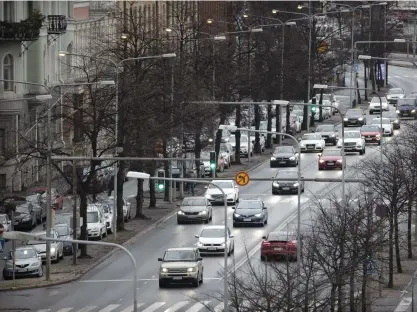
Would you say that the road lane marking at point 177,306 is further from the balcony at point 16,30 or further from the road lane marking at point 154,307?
the balcony at point 16,30

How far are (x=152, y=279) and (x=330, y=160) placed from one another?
108ft

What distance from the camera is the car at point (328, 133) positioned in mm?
119438

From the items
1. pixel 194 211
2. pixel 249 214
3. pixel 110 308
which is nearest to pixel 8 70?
pixel 194 211

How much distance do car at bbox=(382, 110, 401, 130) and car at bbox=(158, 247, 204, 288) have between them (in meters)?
52.3

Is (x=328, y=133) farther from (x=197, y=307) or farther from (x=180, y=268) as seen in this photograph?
(x=197, y=307)

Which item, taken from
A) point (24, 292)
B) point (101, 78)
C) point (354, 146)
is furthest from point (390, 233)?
point (354, 146)

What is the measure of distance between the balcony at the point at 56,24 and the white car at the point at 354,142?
58.5 ft

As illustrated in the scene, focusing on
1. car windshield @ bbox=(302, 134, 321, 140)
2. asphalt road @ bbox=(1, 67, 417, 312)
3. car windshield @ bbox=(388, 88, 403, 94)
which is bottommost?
asphalt road @ bbox=(1, 67, 417, 312)

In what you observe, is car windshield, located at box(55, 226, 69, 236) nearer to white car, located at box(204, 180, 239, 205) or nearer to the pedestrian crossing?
white car, located at box(204, 180, 239, 205)

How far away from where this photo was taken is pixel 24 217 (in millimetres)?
89188

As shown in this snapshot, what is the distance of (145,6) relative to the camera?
141 meters

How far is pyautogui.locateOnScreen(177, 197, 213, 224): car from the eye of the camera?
89.9m

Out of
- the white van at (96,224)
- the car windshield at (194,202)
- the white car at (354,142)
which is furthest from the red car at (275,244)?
the white car at (354,142)

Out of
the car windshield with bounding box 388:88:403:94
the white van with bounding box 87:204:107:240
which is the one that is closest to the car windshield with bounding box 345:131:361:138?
the white van with bounding box 87:204:107:240
